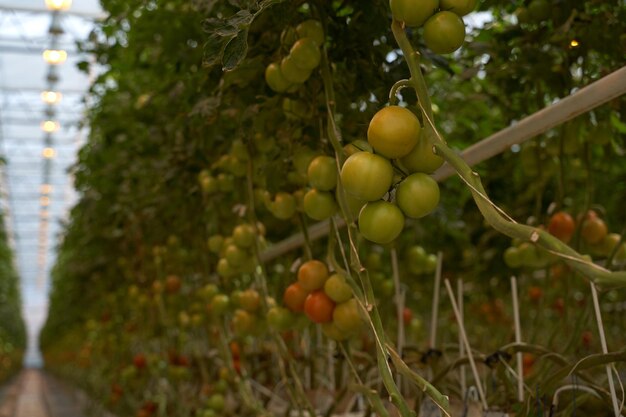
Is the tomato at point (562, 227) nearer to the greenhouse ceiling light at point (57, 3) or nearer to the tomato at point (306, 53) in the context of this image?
the tomato at point (306, 53)

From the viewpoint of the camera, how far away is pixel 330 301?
3.05 feet

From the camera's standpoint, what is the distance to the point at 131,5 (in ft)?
5.49

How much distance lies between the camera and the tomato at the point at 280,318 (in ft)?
3.63

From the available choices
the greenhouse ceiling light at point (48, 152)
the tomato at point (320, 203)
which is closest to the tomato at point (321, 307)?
the tomato at point (320, 203)

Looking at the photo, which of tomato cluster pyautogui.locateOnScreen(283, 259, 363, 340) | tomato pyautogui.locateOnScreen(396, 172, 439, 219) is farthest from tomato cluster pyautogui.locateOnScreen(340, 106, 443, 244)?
tomato cluster pyautogui.locateOnScreen(283, 259, 363, 340)

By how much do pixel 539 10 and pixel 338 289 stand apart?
565mm

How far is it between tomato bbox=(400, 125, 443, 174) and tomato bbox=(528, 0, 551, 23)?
576mm

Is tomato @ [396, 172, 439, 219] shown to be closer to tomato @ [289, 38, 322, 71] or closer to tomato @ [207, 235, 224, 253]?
tomato @ [289, 38, 322, 71]

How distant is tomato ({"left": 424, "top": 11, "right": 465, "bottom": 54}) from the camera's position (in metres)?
0.65

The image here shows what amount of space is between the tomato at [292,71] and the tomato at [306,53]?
14 millimetres

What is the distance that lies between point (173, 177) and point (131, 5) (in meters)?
0.41

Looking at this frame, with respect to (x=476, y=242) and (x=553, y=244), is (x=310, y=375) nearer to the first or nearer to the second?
(x=476, y=242)

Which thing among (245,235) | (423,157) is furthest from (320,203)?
(245,235)

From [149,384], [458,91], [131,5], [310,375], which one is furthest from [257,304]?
[149,384]
